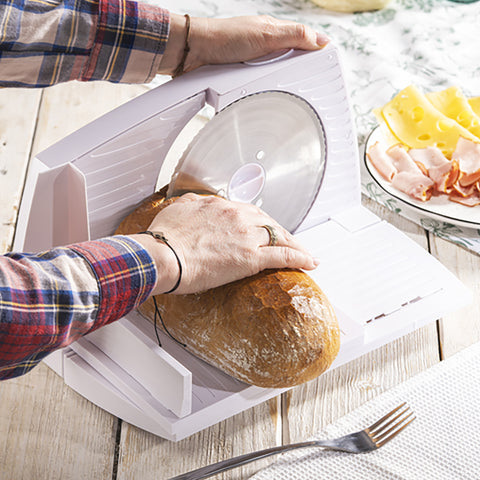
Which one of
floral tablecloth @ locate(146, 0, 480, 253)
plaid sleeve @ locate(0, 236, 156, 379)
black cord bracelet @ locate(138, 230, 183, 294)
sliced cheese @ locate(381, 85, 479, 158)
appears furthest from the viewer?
floral tablecloth @ locate(146, 0, 480, 253)

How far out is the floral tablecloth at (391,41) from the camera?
5.60 ft

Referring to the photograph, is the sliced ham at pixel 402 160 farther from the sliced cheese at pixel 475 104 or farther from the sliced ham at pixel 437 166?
the sliced cheese at pixel 475 104

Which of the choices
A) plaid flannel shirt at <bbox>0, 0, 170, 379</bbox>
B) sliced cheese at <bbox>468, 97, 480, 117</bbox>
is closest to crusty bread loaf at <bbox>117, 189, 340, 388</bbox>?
plaid flannel shirt at <bbox>0, 0, 170, 379</bbox>

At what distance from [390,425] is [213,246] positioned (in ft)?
1.07

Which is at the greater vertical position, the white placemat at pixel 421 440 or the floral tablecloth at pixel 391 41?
the floral tablecloth at pixel 391 41

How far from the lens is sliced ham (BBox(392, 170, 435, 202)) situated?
1.31 m

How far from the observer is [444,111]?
152cm

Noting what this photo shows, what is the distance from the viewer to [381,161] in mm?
1379

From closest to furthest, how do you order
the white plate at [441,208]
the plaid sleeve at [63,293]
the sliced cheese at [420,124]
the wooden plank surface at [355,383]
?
the plaid sleeve at [63,293]
the wooden plank surface at [355,383]
the white plate at [441,208]
the sliced cheese at [420,124]

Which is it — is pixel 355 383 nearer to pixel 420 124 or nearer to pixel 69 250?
pixel 69 250

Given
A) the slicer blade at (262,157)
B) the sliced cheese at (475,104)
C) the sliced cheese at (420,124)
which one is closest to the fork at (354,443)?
the slicer blade at (262,157)

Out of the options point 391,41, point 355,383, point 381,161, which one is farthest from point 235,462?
point 391,41

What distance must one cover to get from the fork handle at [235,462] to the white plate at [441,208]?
562 millimetres

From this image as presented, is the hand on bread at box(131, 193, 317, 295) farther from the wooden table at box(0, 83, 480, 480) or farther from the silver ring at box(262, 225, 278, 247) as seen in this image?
the wooden table at box(0, 83, 480, 480)
